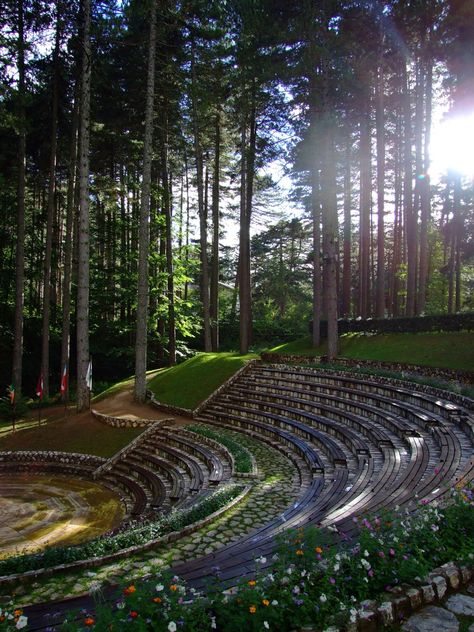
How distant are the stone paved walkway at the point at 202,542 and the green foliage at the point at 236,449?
16.3 inches

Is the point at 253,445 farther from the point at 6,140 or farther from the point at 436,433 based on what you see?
the point at 6,140

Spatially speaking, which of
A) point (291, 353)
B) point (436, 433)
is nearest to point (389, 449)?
point (436, 433)

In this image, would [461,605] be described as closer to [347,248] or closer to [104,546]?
[104,546]

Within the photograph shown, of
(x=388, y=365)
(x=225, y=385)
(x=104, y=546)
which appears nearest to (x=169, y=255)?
(x=225, y=385)

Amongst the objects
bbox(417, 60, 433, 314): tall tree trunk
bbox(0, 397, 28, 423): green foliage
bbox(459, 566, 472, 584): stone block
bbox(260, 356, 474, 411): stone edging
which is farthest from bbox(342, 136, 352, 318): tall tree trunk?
bbox(459, 566, 472, 584): stone block

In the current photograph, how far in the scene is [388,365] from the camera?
16.6 metres

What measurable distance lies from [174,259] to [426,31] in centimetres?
1642

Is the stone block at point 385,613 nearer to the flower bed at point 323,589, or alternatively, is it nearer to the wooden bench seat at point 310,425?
the flower bed at point 323,589

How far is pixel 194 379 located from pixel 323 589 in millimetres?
16077

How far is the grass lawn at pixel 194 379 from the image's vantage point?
56.6 ft

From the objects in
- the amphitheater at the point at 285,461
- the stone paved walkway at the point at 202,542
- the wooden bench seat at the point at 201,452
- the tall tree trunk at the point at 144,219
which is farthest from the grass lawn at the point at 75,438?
the stone paved walkway at the point at 202,542

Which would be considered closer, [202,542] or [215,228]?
[202,542]

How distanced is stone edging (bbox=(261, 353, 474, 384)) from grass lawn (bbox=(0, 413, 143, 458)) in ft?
29.5

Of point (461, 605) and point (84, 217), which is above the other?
point (84, 217)
